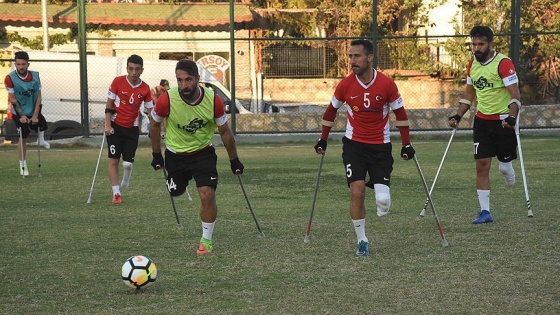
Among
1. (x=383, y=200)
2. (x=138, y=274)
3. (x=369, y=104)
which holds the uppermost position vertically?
(x=369, y=104)

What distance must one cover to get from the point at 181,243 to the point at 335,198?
419 cm

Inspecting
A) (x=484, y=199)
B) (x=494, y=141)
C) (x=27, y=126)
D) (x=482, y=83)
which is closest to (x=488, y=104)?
(x=482, y=83)

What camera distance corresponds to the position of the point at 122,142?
1379 centimetres

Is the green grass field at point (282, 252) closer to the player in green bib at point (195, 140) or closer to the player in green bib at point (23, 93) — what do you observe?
the player in green bib at point (195, 140)

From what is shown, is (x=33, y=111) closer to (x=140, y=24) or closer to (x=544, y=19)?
(x=140, y=24)

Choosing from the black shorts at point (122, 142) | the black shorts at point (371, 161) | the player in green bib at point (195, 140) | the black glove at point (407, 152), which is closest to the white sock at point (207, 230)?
the player in green bib at point (195, 140)

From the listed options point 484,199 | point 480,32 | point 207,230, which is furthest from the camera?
point 484,199

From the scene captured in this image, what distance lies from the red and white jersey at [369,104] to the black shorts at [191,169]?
1.27 meters

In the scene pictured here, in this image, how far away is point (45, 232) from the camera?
35.9 feet

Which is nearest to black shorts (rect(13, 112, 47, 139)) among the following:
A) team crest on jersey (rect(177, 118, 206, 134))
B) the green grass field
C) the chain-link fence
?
the green grass field

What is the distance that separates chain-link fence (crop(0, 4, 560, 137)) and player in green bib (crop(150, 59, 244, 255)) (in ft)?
45.4

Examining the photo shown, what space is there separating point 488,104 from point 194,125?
3.61 m

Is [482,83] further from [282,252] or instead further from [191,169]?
[191,169]

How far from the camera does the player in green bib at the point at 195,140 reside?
30.6ft
